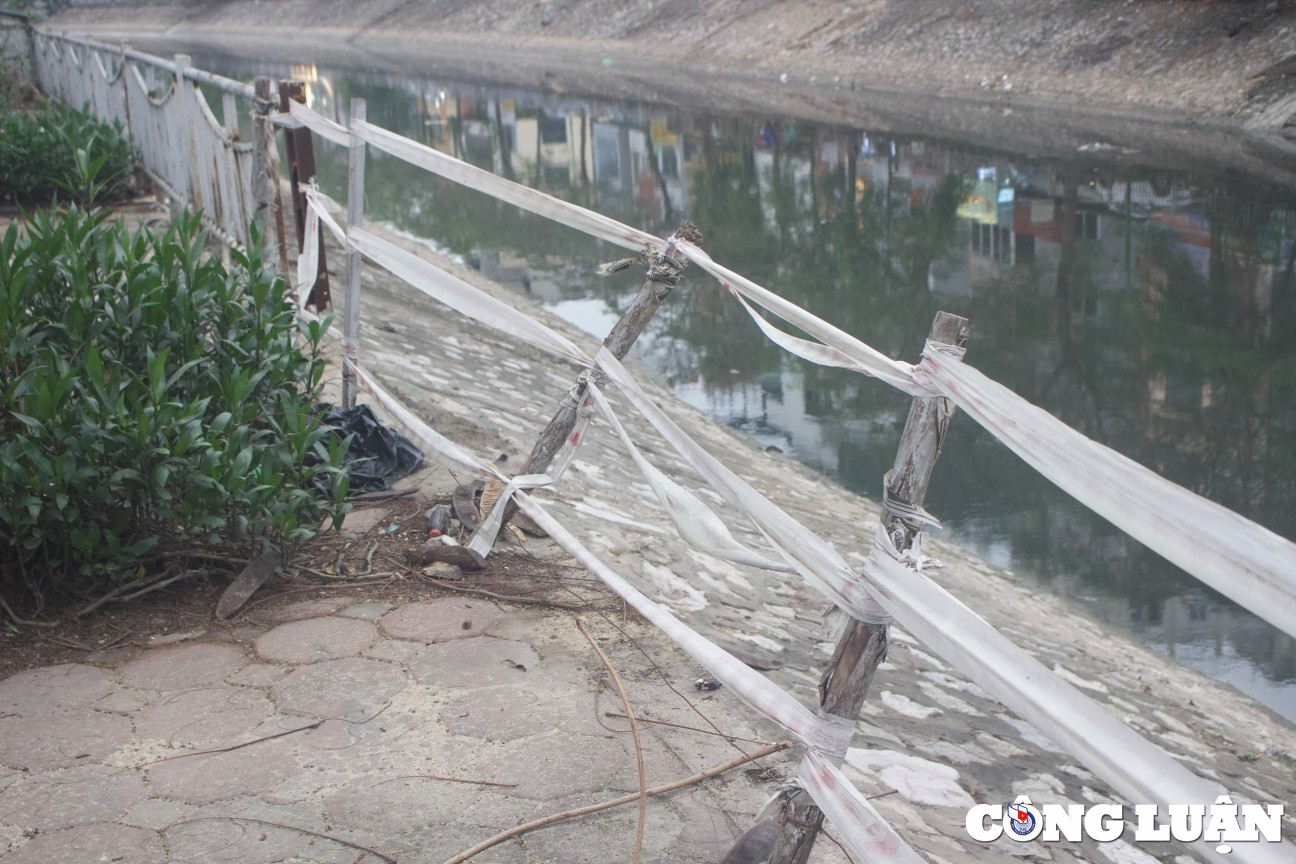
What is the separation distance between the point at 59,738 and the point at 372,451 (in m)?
1.92

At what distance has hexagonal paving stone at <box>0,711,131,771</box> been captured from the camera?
116 inches

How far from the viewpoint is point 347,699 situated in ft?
10.6

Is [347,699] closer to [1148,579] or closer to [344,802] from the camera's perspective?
[344,802]

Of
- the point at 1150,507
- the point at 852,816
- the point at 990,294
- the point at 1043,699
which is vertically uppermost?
the point at 1150,507

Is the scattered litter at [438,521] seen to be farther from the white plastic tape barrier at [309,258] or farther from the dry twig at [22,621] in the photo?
the white plastic tape barrier at [309,258]

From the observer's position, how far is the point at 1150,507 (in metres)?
1.73

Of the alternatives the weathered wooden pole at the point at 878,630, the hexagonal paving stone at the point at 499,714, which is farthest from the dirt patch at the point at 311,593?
the weathered wooden pole at the point at 878,630

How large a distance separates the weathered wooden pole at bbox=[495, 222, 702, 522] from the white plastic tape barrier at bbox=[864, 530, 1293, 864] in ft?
4.98

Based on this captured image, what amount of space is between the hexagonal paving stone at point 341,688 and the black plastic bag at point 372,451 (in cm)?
127

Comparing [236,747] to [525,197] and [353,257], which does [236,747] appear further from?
[353,257]

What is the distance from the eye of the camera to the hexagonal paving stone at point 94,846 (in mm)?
2562

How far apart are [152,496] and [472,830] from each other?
1.53m

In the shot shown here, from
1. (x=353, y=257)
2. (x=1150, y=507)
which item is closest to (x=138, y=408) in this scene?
(x=353, y=257)

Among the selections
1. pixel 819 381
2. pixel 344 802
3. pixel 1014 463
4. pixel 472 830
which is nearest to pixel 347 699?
pixel 344 802
